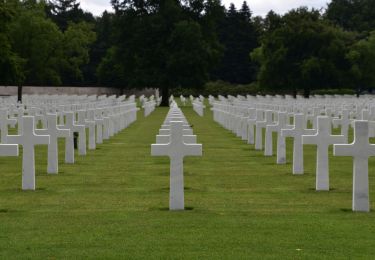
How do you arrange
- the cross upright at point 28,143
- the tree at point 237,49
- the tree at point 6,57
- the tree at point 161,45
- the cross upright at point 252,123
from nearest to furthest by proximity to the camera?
the cross upright at point 28,143 < the cross upright at point 252,123 < the tree at point 6,57 < the tree at point 161,45 < the tree at point 237,49

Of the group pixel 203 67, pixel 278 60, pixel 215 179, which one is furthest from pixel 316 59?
pixel 215 179

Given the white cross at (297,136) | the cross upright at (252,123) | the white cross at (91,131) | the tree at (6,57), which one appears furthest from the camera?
the tree at (6,57)

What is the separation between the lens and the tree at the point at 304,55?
65.7 m

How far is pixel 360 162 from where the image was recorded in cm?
977

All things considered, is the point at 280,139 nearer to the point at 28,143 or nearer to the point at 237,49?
the point at 28,143

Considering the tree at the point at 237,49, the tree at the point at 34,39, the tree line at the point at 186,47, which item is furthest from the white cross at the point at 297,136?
the tree at the point at 237,49

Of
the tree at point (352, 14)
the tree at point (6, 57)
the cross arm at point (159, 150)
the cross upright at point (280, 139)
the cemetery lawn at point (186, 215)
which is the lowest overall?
the cemetery lawn at point (186, 215)

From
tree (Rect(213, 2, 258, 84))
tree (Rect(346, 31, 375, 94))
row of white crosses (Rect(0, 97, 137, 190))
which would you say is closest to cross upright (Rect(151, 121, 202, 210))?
row of white crosses (Rect(0, 97, 137, 190))

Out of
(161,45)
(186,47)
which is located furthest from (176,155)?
(161,45)

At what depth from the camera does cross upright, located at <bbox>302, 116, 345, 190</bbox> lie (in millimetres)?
11844

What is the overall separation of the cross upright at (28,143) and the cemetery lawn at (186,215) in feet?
0.68

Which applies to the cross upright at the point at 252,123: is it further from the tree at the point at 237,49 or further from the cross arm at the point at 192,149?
the tree at the point at 237,49

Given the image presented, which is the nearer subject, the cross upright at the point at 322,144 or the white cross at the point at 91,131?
the cross upright at the point at 322,144

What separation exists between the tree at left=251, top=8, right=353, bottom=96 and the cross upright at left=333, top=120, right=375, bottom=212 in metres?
55.2
